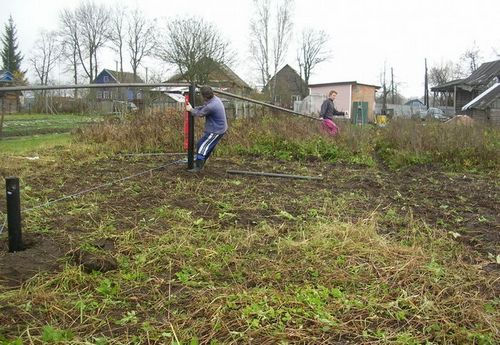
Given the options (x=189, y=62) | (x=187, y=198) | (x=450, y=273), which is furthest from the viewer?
(x=189, y=62)

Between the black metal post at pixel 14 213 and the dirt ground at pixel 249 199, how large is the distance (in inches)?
3.9

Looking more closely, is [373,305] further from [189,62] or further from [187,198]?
[189,62]

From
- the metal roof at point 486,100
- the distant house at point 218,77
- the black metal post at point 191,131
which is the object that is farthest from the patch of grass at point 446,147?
the distant house at point 218,77

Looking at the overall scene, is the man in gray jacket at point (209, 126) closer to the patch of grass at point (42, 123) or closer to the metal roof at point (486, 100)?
the patch of grass at point (42, 123)

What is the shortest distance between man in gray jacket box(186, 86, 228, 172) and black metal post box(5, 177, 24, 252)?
399cm

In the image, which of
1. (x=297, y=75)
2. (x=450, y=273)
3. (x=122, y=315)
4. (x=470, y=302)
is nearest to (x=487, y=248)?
(x=450, y=273)

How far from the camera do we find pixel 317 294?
9.59 feet

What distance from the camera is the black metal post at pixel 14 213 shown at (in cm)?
348

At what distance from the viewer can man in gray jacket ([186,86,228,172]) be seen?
7.57 meters

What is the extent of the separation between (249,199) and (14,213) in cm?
285

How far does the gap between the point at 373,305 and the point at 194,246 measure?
5.23 feet

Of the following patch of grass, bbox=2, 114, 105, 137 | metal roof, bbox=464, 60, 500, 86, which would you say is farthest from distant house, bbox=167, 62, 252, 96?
metal roof, bbox=464, 60, 500, 86

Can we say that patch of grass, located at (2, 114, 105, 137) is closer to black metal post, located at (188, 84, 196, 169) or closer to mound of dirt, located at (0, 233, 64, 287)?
black metal post, located at (188, 84, 196, 169)

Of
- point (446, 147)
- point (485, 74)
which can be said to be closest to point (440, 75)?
point (485, 74)
